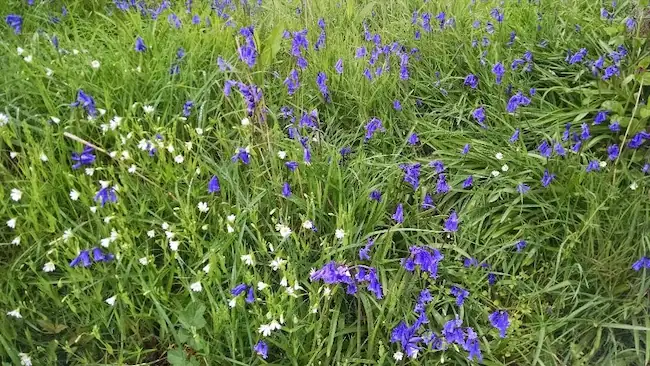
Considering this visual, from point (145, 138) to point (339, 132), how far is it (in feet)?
3.00

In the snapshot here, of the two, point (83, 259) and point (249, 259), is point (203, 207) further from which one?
point (83, 259)

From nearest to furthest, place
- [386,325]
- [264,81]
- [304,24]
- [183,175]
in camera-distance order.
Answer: [386,325] < [183,175] < [264,81] < [304,24]

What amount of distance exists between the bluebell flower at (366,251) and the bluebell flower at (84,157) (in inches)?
41.3

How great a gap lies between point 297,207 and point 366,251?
0.36 meters

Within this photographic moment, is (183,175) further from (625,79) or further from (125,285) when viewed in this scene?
(625,79)

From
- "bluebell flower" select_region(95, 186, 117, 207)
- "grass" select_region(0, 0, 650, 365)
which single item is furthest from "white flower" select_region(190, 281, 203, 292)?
"bluebell flower" select_region(95, 186, 117, 207)

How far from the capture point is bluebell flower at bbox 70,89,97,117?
2.08 m

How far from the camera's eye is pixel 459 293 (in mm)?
2016

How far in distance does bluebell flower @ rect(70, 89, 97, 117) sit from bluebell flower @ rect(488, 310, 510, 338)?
1.68m

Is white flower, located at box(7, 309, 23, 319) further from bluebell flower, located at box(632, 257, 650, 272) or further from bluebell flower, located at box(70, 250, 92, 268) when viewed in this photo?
bluebell flower, located at box(632, 257, 650, 272)

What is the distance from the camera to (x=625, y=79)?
2541 millimetres

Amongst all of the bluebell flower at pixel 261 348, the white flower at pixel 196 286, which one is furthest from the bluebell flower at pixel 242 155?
the bluebell flower at pixel 261 348

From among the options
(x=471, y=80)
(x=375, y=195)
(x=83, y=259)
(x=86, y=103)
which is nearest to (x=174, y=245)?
(x=83, y=259)

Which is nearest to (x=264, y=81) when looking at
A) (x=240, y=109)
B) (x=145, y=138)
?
(x=240, y=109)
